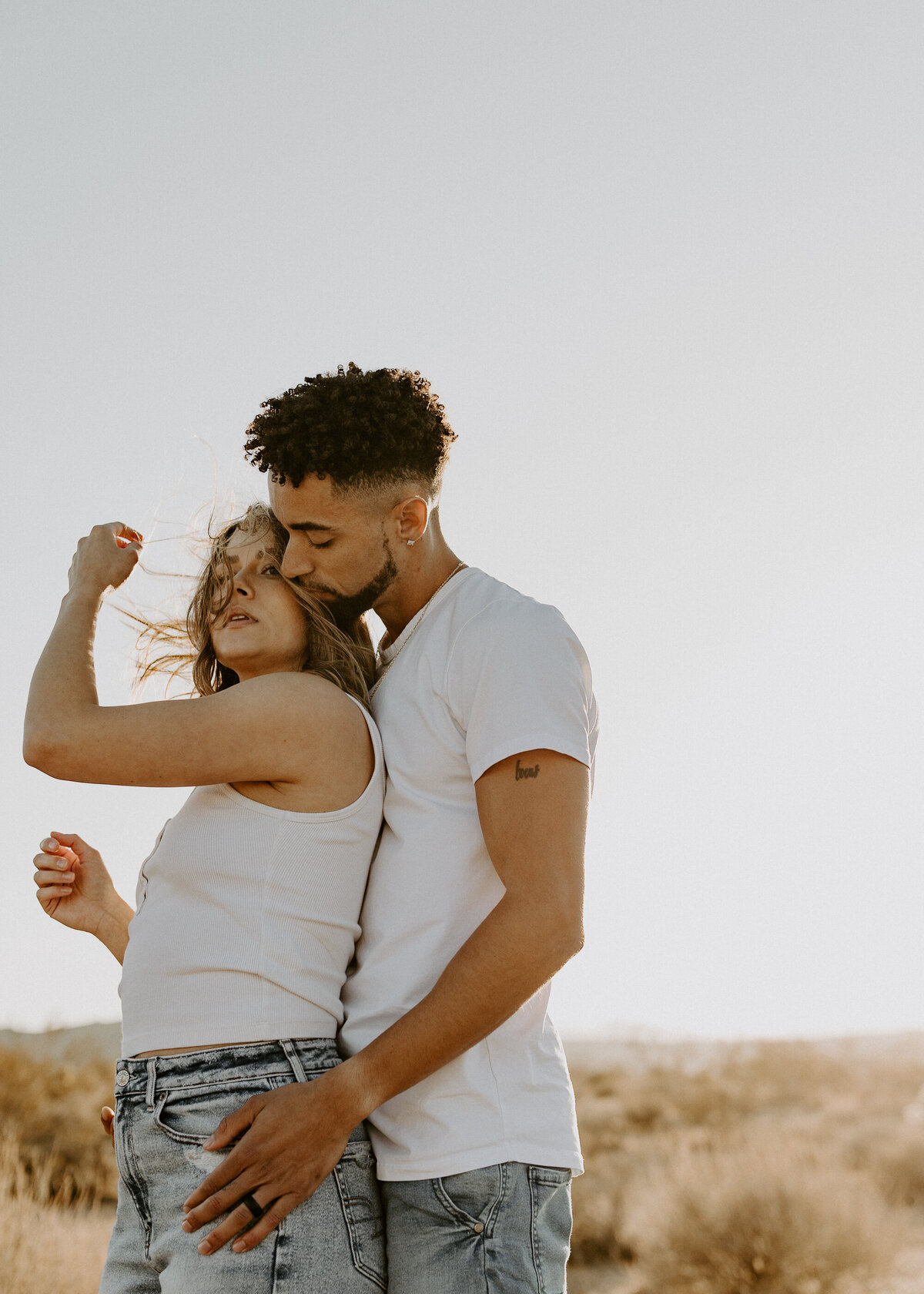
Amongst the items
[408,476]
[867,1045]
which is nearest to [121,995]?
[408,476]

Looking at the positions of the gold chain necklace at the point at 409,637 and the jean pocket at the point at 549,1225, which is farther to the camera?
the gold chain necklace at the point at 409,637

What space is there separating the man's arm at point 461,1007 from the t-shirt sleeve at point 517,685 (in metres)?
0.03

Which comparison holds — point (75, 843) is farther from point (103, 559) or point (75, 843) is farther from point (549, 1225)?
point (549, 1225)

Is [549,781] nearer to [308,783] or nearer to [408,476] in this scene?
[308,783]

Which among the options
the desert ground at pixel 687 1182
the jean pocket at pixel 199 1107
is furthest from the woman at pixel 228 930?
the desert ground at pixel 687 1182

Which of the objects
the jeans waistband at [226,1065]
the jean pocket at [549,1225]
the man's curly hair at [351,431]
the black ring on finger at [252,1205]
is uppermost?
the man's curly hair at [351,431]

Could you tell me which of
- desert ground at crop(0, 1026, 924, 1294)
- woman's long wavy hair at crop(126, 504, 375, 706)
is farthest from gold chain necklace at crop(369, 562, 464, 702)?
desert ground at crop(0, 1026, 924, 1294)

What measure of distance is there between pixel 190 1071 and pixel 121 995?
0.23 m

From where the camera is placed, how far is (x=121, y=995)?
2105mm

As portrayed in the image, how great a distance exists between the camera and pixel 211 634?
8.72 feet

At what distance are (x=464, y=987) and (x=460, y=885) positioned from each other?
24cm

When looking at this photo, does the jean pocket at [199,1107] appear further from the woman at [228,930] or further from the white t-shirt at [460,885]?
the white t-shirt at [460,885]

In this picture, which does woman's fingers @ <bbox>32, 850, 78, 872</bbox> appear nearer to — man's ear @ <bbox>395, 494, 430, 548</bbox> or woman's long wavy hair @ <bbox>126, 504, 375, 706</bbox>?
woman's long wavy hair @ <bbox>126, 504, 375, 706</bbox>

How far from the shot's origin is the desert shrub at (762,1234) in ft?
24.4
